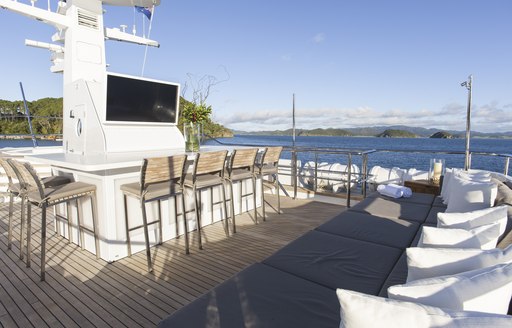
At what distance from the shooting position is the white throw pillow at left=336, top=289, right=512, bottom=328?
61 centimetres

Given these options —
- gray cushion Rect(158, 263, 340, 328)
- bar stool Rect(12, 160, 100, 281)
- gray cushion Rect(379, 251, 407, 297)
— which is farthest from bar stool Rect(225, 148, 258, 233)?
gray cushion Rect(379, 251, 407, 297)

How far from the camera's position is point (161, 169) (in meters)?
2.40

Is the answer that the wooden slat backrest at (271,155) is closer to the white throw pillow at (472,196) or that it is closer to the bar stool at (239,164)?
the bar stool at (239,164)

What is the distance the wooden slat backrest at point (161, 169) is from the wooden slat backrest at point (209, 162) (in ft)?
0.71

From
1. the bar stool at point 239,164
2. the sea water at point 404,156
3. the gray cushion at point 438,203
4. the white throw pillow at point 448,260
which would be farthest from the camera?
the sea water at point 404,156

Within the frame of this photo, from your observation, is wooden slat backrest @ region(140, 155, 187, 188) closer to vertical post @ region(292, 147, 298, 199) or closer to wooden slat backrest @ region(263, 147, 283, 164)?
wooden slat backrest @ region(263, 147, 283, 164)

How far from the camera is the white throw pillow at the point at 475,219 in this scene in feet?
4.99

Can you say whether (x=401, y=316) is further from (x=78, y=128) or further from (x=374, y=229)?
(x=78, y=128)

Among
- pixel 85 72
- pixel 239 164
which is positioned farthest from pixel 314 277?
pixel 85 72

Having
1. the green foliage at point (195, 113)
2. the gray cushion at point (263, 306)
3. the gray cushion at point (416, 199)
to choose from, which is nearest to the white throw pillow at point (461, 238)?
the gray cushion at point (263, 306)

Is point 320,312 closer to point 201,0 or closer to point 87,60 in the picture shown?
point 87,60

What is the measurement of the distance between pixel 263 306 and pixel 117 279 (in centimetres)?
168

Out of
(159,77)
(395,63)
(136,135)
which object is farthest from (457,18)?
(136,135)

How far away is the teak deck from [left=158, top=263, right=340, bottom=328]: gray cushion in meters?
0.84
